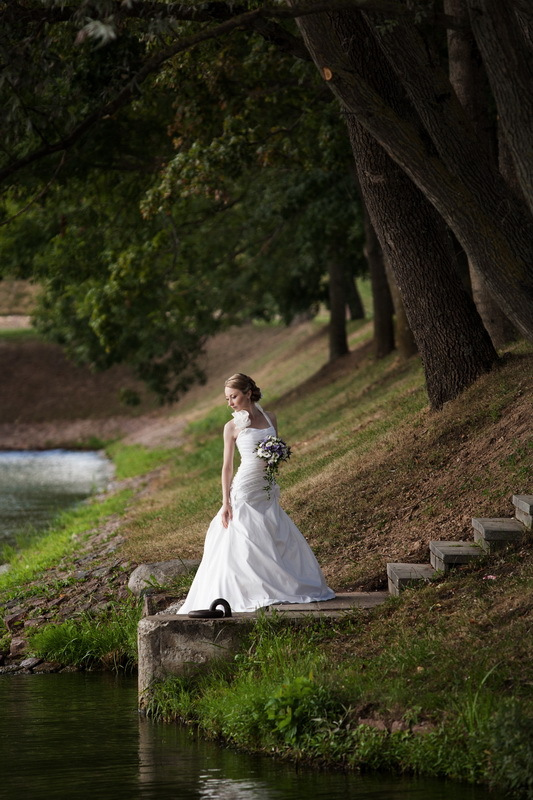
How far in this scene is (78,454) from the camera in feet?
143

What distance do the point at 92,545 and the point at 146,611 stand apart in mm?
6064

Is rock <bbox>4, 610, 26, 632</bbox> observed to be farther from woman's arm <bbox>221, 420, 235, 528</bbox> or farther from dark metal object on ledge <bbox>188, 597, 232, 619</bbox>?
dark metal object on ledge <bbox>188, 597, 232, 619</bbox>

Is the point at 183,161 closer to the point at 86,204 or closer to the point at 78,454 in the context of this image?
the point at 86,204

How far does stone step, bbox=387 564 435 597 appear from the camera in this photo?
364 inches

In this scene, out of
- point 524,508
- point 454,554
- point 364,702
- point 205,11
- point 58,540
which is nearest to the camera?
point 364,702

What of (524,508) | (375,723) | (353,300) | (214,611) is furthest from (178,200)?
(353,300)

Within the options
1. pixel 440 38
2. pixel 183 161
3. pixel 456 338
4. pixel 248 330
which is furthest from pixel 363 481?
pixel 248 330

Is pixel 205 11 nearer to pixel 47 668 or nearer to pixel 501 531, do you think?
pixel 501 531

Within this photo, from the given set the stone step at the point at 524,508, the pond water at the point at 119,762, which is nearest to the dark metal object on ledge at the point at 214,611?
the pond water at the point at 119,762

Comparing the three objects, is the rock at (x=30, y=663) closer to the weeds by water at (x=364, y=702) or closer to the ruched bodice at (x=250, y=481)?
the weeds by water at (x=364, y=702)

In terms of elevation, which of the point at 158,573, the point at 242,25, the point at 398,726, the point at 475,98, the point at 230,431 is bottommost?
the point at 398,726

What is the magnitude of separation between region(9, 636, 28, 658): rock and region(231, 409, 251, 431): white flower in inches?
142

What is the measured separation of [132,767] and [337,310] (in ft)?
82.4

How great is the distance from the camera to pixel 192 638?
8812mm
